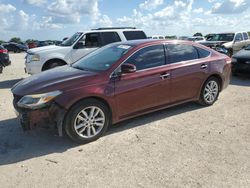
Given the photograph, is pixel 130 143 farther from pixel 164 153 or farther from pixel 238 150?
pixel 238 150

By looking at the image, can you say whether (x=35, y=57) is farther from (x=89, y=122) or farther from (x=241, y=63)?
(x=241, y=63)

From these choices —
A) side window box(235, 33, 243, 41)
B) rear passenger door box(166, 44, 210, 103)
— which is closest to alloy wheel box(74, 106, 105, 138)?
rear passenger door box(166, 44, 210, 103)

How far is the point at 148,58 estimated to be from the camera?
5523 millimetres

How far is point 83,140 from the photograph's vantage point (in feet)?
15.4

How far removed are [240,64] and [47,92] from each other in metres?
8.21

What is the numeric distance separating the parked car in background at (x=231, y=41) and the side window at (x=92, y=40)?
8.18m

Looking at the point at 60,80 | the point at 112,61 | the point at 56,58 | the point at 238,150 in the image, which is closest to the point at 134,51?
the point at 112,61

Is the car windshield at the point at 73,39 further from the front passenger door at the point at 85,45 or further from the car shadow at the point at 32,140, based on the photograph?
the car shadow at the point at 32,140

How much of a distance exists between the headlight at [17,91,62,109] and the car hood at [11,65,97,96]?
0.24 ft

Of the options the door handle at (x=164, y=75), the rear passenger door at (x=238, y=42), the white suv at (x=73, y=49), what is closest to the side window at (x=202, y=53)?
the door handle at (x=164, y=75)

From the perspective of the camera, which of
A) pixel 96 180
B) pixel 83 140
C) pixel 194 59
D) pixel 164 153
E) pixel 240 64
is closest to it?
pixel 96 180

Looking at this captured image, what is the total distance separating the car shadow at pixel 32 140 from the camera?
4.40 meters

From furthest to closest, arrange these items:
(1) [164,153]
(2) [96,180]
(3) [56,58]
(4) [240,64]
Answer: (4) [240,64], (3) [56,58], (1) [164,153], (2) [96,180]

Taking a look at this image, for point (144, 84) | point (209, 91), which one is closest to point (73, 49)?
point (209, 91)
